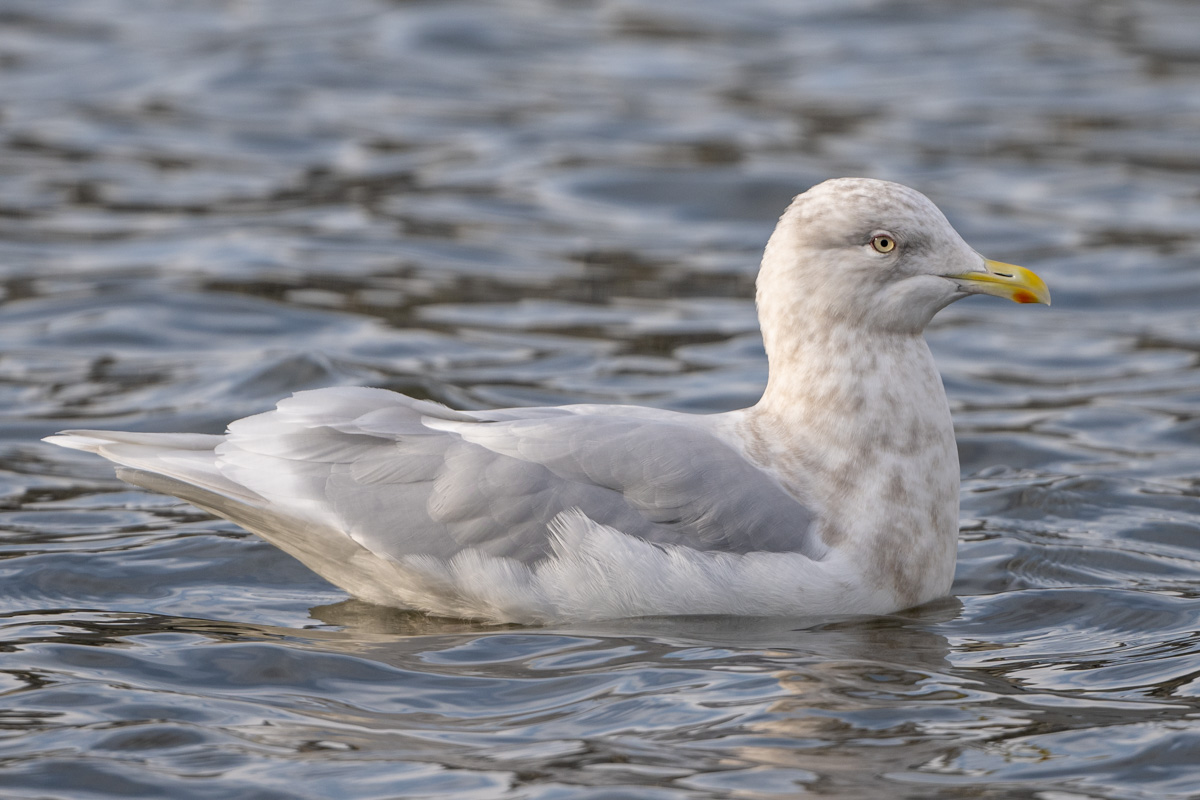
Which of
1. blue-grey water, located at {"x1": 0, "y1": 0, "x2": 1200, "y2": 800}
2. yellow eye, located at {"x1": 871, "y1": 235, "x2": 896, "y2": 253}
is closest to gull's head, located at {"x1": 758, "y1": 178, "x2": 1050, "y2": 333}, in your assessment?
yellow eye, located at {"x1": 871, "y1": 235, "x2": 896, "y2": 253}

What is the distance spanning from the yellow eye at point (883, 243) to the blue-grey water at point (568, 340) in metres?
1.25

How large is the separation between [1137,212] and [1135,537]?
5998 mm

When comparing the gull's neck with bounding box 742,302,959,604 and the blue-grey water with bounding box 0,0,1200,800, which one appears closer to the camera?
the blue-grey water with bounding box 0,0,1200,800

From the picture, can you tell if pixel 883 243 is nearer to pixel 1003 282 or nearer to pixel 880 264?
pixel 880 264

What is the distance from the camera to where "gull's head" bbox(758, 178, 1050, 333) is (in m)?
6.08

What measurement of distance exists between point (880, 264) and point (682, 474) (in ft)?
3.20

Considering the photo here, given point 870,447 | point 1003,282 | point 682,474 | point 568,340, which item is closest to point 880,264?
point 1003,282

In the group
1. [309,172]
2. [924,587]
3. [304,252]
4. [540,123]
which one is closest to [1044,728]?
[924,587]

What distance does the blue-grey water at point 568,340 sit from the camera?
5055mm

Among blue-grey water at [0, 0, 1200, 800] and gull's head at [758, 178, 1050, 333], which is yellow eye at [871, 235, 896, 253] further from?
blue-grey water at [0, 0, 1200, 800]

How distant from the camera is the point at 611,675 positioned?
546 cm

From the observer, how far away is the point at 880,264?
6070mm

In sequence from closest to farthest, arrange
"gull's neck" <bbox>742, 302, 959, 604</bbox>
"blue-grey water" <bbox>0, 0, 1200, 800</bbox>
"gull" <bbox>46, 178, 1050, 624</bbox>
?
"blue-grey water" <bbox>0, 0, 1200, 800</bbox> < "gull" <bbox>46, 178, 1050, 624</bbox> < "gull's neck" <bbox>742, 302, 959, 604</bbox>

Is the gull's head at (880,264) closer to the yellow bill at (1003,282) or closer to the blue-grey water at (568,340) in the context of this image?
the yellow bill at (1003,282)
